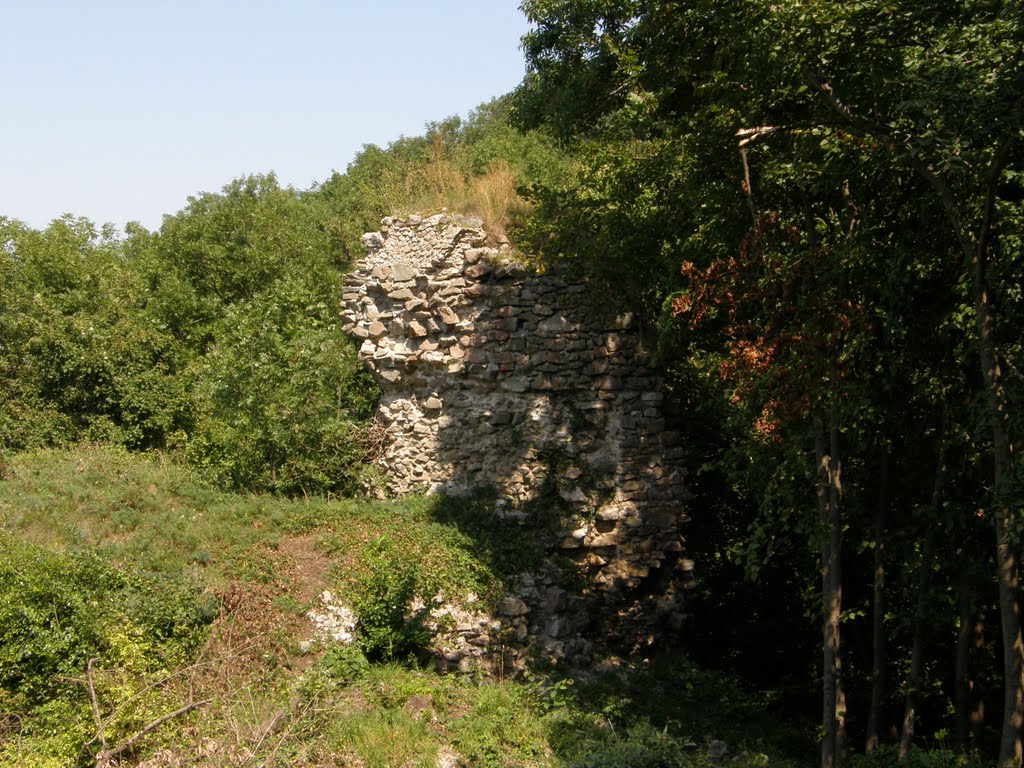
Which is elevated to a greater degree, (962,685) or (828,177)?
(828,177)

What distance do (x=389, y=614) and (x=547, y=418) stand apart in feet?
10.5

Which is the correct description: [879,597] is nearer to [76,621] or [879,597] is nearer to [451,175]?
[76,621]

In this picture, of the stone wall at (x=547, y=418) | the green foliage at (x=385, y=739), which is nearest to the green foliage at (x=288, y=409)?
the stone wall at (x=547, y=418)

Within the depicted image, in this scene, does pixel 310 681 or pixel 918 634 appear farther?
pixel 310 681

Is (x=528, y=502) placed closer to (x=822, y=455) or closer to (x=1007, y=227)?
(x=822, y=455)

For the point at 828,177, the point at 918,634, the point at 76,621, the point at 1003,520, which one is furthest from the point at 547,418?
the point at 1003,520

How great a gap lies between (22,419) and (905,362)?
13.2m

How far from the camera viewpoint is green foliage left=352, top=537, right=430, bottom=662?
935 cm

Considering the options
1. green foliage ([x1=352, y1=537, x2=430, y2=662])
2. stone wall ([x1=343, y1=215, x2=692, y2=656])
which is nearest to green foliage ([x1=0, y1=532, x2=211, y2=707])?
green foliage ([x1=352, y1=537, x2=430, y2=662])

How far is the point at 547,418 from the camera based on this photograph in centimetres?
1140

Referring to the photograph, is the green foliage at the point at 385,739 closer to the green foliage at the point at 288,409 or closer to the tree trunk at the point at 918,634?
the tree trunk at the point at 918,634

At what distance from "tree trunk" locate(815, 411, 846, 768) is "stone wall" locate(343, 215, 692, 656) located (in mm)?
3509

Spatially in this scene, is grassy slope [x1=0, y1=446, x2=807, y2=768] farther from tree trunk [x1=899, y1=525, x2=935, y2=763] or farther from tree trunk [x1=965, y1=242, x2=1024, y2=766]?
tree trunk [x1=965, y1=242, x2=1024, y2=766]

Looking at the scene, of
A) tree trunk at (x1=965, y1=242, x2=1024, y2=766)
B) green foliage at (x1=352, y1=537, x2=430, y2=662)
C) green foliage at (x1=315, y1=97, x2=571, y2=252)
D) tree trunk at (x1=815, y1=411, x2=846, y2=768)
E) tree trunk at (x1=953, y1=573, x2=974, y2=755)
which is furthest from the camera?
green foliage at (x1=315, y1=97, x2=571, y2=252)
